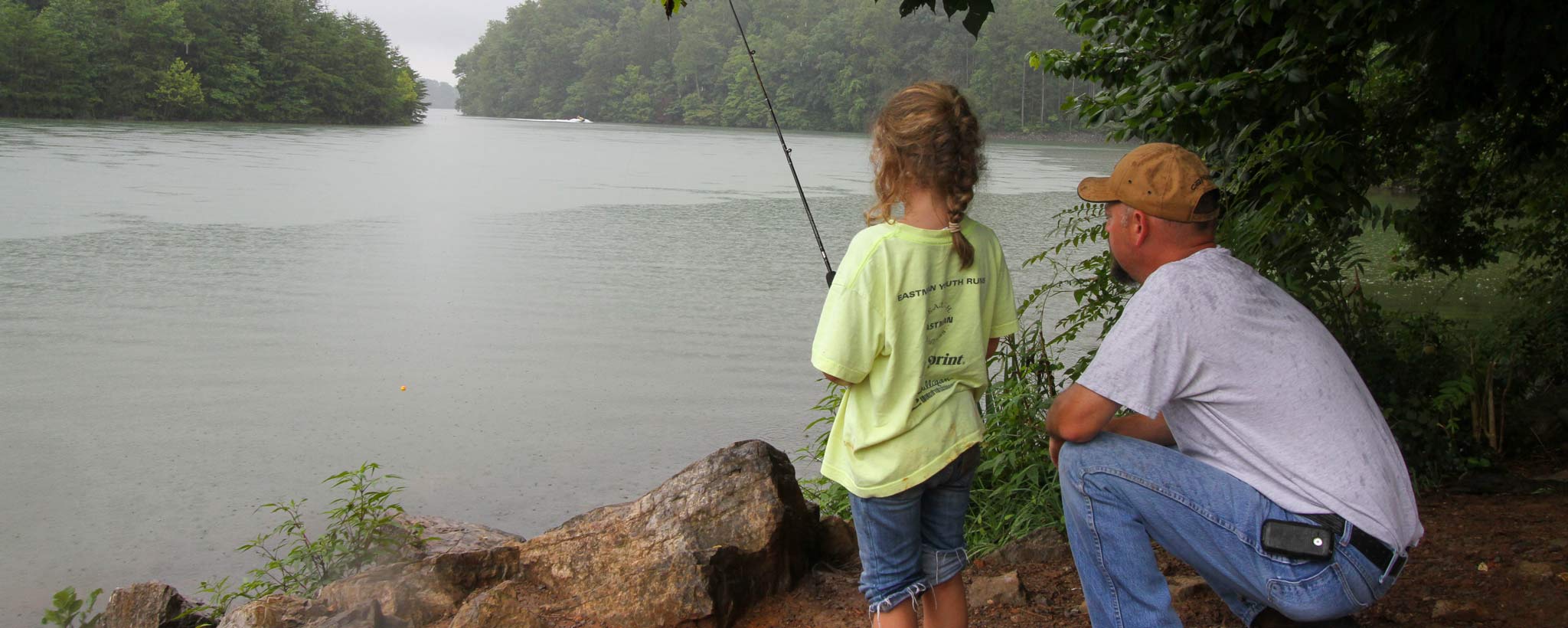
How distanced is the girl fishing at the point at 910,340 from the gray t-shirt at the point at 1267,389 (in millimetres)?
424

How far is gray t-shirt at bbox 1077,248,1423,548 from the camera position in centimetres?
186

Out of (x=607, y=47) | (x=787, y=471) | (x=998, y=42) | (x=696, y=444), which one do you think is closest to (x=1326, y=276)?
(x=787, y=471)

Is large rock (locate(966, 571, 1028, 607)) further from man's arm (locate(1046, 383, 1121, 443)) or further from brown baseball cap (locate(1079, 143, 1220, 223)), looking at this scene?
brown baseball cap (locate(1079, 143, 1220, 223))

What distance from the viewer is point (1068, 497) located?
211 centimetres

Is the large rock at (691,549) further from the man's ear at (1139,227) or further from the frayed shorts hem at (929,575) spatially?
the man's ear at (1139,227)

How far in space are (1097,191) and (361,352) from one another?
24.4 feet

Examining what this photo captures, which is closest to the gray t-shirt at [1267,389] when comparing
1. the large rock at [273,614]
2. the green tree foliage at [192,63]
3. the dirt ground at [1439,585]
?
the dirt ground at [1439,585]

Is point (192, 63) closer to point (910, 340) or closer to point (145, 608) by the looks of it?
point (145, 608)

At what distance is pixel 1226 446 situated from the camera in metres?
1.95

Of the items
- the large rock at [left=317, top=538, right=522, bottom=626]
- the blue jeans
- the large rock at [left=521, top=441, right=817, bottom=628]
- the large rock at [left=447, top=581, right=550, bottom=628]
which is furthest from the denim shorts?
the large rock at [left=317, top=538, right=522, bottom=626]

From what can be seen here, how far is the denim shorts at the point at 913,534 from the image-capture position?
2.30 meters

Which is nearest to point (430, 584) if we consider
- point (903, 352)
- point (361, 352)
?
point (903, 352)

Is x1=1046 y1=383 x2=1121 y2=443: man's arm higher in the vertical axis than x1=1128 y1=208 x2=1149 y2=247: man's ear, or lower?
lower

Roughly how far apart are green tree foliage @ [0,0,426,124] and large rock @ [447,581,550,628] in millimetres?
45858
